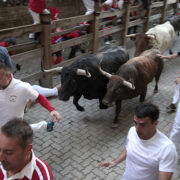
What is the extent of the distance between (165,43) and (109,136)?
16.8ft

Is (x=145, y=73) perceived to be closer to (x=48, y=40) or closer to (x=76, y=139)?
(x=76, y=139)

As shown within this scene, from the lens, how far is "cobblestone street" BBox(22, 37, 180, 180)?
3.94m

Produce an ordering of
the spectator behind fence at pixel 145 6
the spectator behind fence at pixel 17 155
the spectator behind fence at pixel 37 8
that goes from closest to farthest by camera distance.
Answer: the spectator behind fence at pixel 17 155 → the spectator behind fence at pixel 37 8 → the spectator behind fence at pixel 145 6

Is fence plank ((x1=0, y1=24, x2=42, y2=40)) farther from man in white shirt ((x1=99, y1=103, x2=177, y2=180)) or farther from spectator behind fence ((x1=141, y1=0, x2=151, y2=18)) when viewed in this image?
spectator behind fence ((x1=141, y1=0, x2=151, y2=18))

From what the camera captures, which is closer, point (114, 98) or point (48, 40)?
point (114, 98)

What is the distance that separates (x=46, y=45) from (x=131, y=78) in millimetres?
2522

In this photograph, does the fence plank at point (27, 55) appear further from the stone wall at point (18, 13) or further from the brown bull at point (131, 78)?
the stone wall at point (18, 13)

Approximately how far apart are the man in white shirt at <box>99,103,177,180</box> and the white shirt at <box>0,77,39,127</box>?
4.59 feet

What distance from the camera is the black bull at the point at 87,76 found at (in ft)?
Result: 16.3

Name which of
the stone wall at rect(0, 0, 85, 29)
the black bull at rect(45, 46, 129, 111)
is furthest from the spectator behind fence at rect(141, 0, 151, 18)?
the black bull at rect(45, 46, 129, 111)

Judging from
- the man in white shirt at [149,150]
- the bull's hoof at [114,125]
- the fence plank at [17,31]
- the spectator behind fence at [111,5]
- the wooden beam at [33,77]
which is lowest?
the bull's hoof at [114,125]

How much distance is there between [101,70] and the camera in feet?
16.9

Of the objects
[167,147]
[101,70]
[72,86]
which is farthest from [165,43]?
[167,147]

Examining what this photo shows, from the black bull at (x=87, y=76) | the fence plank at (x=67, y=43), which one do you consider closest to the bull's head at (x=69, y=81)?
the black bull at (x=87, y=76)
